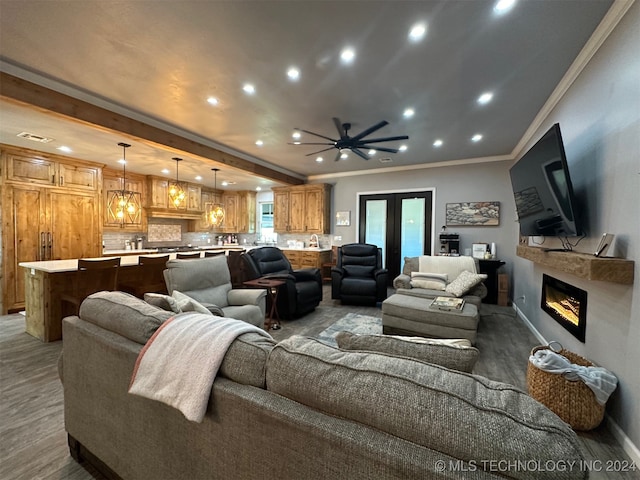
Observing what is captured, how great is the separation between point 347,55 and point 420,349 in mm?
2395

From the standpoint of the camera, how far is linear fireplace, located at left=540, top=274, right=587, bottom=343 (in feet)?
7.66

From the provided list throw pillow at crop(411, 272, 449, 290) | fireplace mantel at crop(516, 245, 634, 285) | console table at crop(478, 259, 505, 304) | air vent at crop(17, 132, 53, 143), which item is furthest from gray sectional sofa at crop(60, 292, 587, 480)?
console table at crop(478, 259, 505, 304)

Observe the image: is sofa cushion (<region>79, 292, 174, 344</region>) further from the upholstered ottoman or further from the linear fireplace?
the linear fireplace

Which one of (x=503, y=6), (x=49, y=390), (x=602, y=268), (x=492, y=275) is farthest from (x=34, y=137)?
(x=492, y=275)

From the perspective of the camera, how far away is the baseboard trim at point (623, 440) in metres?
1.61

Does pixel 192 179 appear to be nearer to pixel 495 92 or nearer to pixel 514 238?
pixel 495 92

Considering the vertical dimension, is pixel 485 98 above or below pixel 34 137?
above

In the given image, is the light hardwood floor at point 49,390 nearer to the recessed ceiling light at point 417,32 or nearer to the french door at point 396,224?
the french door at point 396,224

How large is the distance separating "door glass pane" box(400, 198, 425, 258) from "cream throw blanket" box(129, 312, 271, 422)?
18.0 feet

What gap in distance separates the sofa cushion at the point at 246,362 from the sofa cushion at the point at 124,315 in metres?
0.50

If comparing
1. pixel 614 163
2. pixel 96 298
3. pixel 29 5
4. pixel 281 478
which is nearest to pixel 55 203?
pixel 29 5

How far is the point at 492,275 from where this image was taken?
16.3 ft

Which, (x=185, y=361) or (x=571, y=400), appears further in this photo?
(x=571, y=400)

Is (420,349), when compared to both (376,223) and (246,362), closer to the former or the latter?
(246,362)
